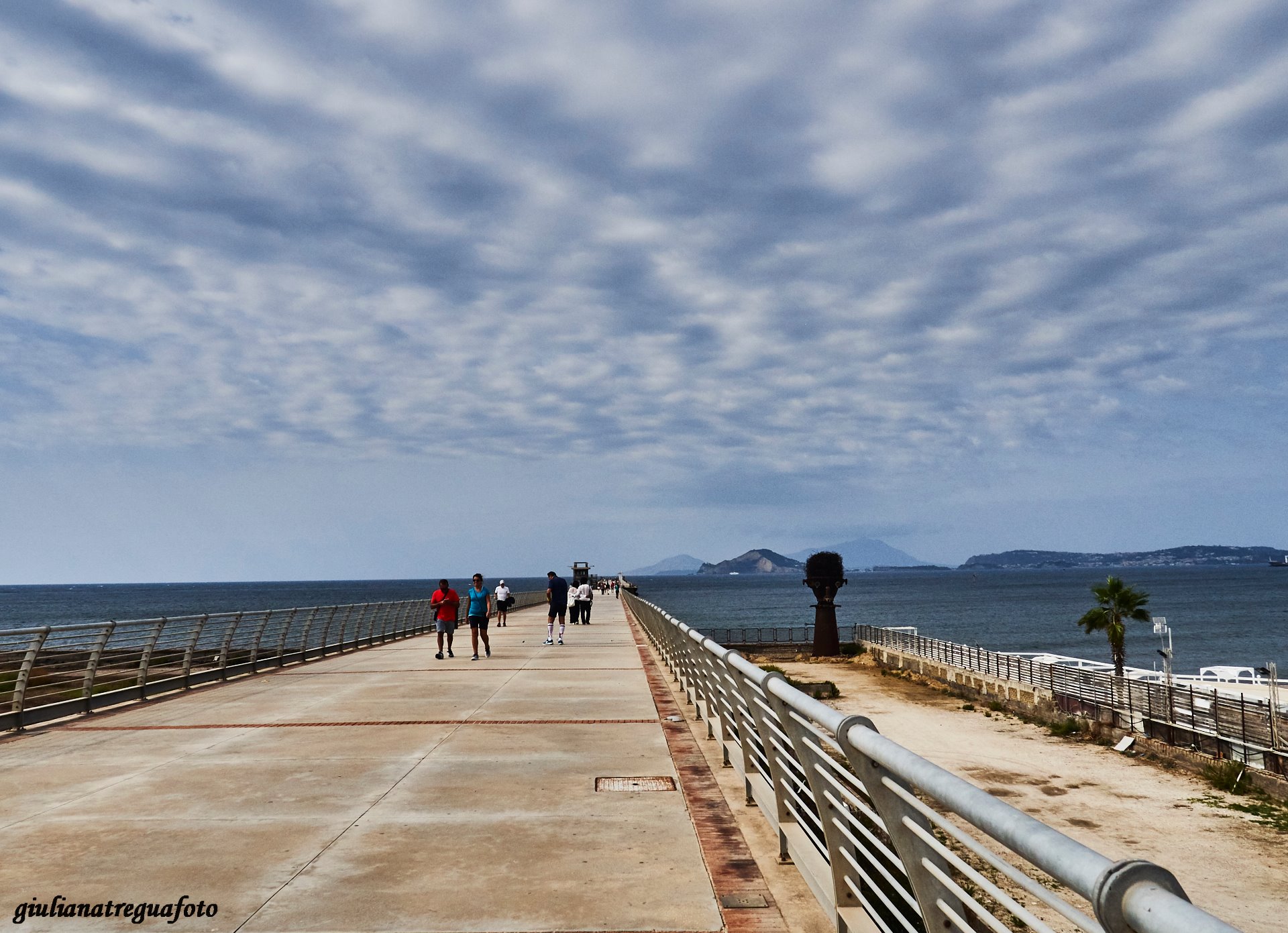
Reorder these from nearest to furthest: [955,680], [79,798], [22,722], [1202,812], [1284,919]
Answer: [79,798] → [22,722] → [1284,919] → [1202,812] → [955,680]

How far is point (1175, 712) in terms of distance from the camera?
101 ft

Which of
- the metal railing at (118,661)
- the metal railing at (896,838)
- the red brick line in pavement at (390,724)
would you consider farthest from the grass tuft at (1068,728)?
the metal railing at (896,838)

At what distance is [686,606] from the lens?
158 m

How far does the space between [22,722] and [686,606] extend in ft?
486

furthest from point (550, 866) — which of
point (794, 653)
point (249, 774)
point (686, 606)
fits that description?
point (686, 606)

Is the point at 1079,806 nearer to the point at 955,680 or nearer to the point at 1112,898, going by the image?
the point at 955,680

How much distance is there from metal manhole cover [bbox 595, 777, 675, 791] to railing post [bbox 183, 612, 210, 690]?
9386 millimetres

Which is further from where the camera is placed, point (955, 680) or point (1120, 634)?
point (1120, 634)

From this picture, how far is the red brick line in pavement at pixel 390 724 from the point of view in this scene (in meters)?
11.4

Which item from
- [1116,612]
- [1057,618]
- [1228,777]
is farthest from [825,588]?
[1057,618]

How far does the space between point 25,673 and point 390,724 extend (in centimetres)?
429

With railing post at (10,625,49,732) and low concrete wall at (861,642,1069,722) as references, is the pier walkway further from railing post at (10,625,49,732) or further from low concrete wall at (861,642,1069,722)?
low concrete wall at (861,642,1069,722)

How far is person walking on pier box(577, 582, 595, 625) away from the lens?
35250 millimetres

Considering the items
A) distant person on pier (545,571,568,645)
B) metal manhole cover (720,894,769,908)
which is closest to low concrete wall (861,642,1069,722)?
distant person on pier (545,571,568,645)
